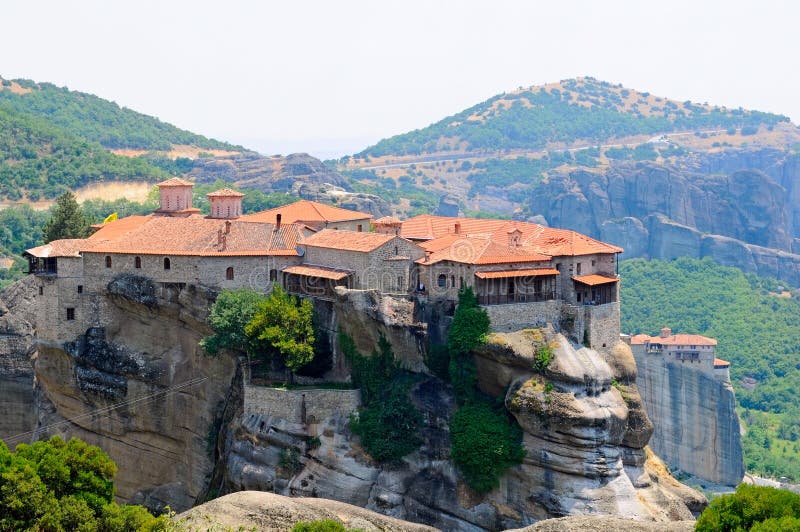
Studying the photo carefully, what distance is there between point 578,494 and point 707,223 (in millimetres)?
125205

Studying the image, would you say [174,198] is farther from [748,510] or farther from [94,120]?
[94,120]

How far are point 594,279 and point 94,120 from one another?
143 meters

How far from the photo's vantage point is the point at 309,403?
196 ft

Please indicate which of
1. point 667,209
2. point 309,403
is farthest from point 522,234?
point 667,209

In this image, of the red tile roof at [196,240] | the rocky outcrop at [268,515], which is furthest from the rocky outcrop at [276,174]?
the rocky outcrop at [268,515]

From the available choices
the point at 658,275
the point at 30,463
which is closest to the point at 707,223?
the point at 658,275

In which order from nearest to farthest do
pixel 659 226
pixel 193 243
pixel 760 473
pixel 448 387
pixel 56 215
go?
pixel 448 387 < pixel 193 243 < pixel 56 215 < pixel 760 473 < pixel 659 226

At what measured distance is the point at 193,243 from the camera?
64.4 metres

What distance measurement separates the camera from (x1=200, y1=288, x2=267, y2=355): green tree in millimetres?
61000

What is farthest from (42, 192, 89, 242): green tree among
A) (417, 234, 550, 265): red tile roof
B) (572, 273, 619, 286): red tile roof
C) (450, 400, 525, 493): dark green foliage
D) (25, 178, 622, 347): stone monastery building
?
(572, 273, 619, 286): red tile roof

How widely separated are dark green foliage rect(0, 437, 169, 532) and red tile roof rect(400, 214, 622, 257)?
78.1 ft

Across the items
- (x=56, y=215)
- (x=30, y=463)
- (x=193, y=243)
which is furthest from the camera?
(x=56, y=215)

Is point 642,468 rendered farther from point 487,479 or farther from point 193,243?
point 193,243

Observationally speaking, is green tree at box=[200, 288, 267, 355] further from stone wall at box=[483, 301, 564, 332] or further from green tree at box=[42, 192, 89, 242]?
green tree at box=[42, 192, 89, 242]
